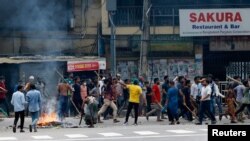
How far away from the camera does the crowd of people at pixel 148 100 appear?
21.3m

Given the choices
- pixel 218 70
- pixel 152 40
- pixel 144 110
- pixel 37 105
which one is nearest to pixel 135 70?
pixel 152 40

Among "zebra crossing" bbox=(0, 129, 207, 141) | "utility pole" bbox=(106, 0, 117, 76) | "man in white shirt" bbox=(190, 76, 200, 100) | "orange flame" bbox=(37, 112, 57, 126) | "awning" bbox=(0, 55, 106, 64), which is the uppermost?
"utility pole" bbox=(106, 0, 117, 76)

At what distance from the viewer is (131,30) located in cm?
3206

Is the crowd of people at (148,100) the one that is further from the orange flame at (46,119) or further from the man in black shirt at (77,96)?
the orange flame at (46,119)

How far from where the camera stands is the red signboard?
95.4 feet

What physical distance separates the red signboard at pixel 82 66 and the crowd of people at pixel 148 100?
11.9ft

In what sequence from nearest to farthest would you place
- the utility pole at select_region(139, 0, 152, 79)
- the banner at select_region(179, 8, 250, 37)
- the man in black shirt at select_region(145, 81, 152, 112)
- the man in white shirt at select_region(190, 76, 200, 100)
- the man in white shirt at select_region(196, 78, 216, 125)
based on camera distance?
1. the man in white shirt at select_region(196, 78, 216, 125)
2. the man in white shirt at select_region(190, 76, 200, 100)
3. the man in black shirt at select_region(145, 81, 152, 112)
4. the utility pole at select_region(139, 0, 152, 79)
5. the banner at select_region(179, 8, 250, 37)

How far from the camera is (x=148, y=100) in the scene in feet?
80.7

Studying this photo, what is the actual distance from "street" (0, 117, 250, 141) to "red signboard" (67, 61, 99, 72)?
264 inches

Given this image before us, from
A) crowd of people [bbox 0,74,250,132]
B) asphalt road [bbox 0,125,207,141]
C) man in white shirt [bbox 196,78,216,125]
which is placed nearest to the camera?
asphalt road [bbox 0,125,207,141]

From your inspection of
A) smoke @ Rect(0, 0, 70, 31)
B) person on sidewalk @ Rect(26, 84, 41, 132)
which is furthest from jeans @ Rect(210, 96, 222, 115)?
smoke @ Rect(0, 0, 70, 31)

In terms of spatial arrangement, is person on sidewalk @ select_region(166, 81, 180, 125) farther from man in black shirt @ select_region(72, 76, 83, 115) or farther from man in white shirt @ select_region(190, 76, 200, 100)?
man in black shirt @ select_region(72, 76, 83, 115)

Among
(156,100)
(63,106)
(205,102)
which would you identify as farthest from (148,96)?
(205,102)

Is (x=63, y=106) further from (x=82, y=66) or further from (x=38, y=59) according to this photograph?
(x=38, y=59)
